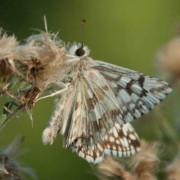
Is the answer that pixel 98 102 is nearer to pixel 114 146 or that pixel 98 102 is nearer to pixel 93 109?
pixel 93 109

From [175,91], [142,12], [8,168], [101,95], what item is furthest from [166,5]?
[8,168]

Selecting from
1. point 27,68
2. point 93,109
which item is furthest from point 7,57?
point 93,109

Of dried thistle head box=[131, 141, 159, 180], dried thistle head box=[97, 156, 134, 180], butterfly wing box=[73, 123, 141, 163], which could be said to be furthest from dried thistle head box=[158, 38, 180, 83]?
dried thistle head box=[97, 156, 134, 180]

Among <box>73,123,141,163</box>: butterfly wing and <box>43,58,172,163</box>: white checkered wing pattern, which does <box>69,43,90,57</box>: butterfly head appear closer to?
<box>43,58,172,163</box>: white checkered wing pattern

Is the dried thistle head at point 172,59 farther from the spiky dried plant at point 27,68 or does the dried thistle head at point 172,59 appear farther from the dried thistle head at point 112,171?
the spiky dried plant at point 27,68

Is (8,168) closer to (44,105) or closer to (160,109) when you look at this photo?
(160,109)

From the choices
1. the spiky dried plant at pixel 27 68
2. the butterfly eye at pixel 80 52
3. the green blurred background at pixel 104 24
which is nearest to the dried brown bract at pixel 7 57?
the spiky dried plant at pixel 27 68
